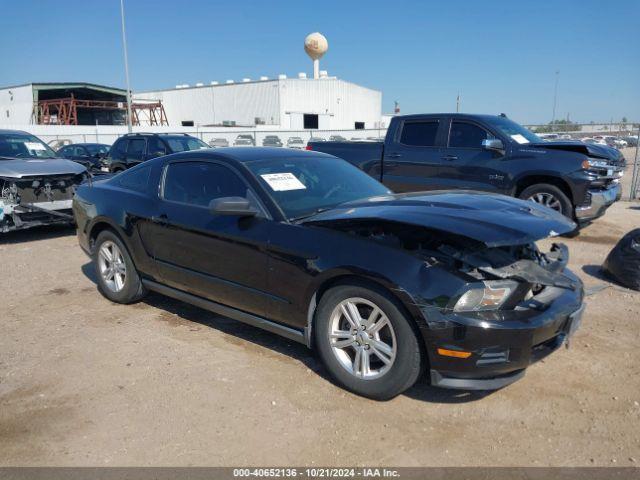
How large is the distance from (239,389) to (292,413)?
48 cm

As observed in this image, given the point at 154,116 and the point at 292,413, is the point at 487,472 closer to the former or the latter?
the point at 292,413

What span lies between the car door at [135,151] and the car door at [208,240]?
8941 millimetres

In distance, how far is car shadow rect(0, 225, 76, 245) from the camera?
27.5 feet

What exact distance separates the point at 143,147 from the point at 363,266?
11199 mm

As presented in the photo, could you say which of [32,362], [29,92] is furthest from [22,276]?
[29,92]

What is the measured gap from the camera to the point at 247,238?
369 cm

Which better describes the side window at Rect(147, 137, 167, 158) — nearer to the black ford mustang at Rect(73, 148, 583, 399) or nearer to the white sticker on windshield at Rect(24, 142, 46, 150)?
the white sticker on windshield at Rect(24, 142, 46, 150)

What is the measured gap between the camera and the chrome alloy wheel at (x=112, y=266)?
5014 mm

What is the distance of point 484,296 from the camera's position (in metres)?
2.86

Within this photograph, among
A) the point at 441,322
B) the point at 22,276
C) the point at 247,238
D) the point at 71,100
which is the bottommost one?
the point at 22,276

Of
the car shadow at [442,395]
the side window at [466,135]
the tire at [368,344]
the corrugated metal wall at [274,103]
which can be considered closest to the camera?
the tire at [368,344]

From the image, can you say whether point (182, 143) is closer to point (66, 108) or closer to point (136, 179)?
point (136, 179)

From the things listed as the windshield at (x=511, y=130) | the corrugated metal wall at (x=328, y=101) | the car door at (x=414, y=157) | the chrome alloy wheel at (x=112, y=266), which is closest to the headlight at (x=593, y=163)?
the windshield at (x=511, y=130)

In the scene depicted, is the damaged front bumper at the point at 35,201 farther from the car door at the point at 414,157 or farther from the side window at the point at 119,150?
the car door at the point at 414,157
